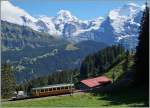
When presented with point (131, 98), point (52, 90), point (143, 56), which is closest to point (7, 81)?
point (52, 90)

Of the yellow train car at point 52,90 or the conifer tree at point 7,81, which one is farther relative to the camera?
the conifer tree at point 7,81

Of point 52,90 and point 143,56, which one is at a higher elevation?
point 143,56

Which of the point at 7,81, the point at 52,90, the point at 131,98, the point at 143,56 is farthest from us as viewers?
the point at 7,81

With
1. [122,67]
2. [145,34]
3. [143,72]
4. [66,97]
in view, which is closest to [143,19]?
[145,34]

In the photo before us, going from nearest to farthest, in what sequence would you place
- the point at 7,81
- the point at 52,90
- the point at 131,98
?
the point at 131,98, the point at 52,90, the point at 7,81

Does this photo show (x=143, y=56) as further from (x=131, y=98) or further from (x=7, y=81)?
(x=7, y=81)

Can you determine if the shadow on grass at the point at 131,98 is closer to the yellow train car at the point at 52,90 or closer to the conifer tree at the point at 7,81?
the yellow train car at the point at 52,90

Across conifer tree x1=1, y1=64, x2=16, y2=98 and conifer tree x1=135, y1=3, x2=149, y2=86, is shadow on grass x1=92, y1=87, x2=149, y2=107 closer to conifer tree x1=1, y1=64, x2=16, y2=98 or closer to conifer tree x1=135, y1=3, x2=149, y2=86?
conifer tree x1=135, y1=3, x2=149, y2=86

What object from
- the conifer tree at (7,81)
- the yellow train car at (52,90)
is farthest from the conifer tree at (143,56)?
the conifer tree at (7,81)

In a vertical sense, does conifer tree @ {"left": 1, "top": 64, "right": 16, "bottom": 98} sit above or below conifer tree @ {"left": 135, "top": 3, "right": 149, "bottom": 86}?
below

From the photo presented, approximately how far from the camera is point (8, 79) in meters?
113

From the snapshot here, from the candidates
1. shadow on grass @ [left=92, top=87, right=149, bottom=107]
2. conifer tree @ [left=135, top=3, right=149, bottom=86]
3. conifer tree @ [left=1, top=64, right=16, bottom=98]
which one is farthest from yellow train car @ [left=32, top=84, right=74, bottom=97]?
conifer tree @ [left=1, top=64, right=16, bottom=98]

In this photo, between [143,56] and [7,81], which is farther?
[7,81]

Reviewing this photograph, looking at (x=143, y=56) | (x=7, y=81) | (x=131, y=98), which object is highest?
(x=143, y=56)
